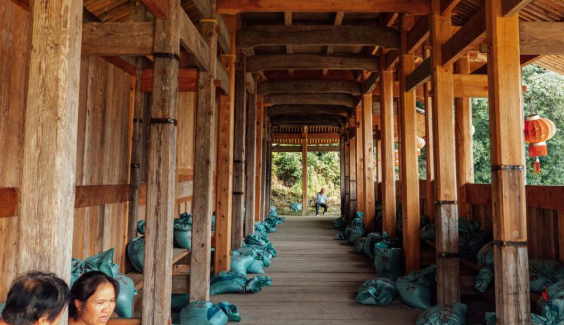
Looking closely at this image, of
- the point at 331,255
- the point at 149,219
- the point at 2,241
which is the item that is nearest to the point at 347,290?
the point at 331,255

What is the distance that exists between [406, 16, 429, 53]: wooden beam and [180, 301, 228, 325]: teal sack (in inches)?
154

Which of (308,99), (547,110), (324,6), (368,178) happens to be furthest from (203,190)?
(547,110)

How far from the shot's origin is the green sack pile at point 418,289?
409 centimetres

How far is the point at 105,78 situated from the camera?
409cm

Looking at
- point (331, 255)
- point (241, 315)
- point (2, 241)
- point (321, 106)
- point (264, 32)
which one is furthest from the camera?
point (321, 106)

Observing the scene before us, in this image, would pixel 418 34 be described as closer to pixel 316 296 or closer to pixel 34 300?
pixel 316 296

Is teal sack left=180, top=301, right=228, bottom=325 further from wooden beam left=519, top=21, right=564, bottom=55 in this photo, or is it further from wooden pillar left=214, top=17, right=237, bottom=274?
wooden beam left=519, top=21, right=564, bottom=55

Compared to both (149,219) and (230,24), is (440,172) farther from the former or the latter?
(230,24)

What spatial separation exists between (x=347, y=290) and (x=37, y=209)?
393cm

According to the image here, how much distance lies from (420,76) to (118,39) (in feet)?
11.0

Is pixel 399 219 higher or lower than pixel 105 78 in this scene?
lower

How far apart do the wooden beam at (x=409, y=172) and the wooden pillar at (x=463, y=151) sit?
0.61m

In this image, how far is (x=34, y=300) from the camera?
4.93 ft

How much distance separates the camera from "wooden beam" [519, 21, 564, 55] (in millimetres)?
3248
